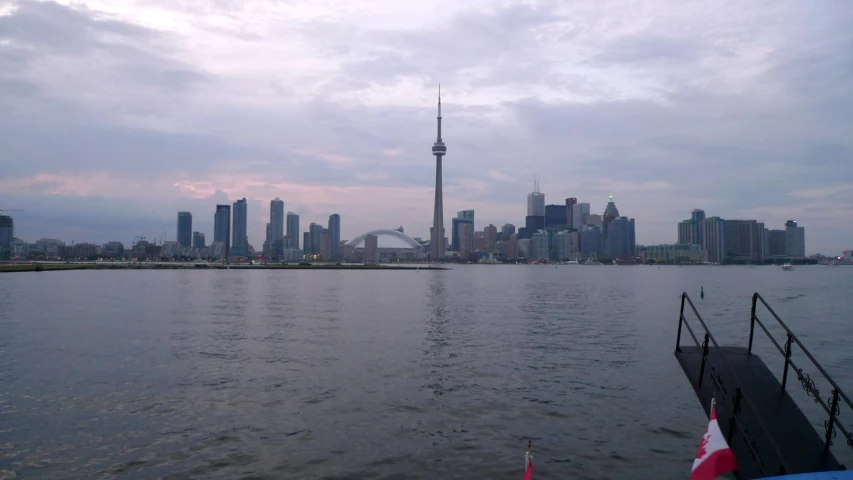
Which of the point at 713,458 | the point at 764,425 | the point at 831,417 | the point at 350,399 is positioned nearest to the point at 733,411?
the point at 764,425

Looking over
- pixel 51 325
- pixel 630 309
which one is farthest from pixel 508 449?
pixel 630 309

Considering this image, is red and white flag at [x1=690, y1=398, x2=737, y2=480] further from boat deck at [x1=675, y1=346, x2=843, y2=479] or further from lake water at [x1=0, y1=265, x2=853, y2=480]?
lake water at [x1=0, y1=265, x2=853, y2=480]

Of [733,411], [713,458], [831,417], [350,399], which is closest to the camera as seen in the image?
[713,458]

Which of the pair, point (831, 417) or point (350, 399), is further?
point (350, 399)

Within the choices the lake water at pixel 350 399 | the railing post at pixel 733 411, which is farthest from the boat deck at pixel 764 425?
the lake water at pixel 350 399

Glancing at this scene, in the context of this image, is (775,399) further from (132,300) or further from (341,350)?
(132,300)

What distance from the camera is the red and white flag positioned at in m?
6.95

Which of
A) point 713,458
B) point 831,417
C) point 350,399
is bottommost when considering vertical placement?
point 350,399

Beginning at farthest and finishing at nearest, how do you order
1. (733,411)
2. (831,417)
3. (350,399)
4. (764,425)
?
(350,399) < (733,411) < (764,425) < (831,417)

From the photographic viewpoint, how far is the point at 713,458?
7016mm

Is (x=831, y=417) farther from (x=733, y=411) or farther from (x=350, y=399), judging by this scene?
(x=350, y=399)

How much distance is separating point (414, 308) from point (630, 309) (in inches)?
684

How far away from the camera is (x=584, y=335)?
29.9 meters

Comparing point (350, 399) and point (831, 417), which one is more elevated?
point (831, 417)
